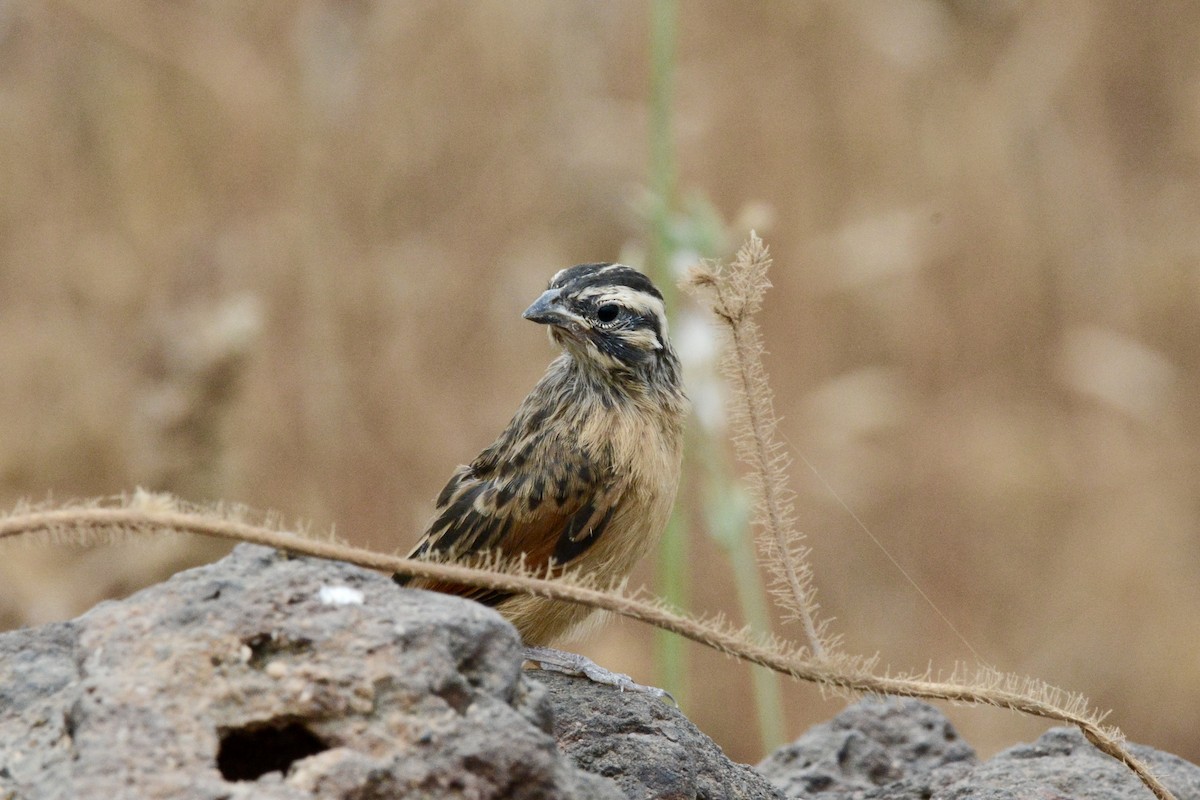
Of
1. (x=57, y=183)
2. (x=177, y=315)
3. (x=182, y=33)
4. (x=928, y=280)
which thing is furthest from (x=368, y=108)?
(x=928, y=280)

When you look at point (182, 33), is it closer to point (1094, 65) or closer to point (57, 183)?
point (57, 183)

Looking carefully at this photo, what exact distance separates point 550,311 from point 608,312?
250 mm

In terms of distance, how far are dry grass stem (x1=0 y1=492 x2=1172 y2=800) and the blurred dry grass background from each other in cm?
607

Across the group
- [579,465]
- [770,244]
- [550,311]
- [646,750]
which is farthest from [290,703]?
[770,244]

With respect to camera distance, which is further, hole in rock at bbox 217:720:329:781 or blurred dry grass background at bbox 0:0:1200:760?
blurred dry grass background at bbox 0:0:1200:760

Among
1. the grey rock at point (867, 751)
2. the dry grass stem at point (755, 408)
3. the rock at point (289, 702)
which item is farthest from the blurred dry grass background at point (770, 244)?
the rock at point (289, 702)

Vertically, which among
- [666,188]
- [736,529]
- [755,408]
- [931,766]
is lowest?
[931,766]

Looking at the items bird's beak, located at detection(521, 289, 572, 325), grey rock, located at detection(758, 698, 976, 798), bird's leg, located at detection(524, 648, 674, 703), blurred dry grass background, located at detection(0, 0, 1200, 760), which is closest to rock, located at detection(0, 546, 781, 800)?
bird's leg, located at detection(524, 648, 674, 703)

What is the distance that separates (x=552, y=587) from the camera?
3324 mm

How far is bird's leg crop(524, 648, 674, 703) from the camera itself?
4.59 metres

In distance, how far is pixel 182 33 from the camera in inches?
431

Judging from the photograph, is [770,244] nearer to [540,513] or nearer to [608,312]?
[608,312]

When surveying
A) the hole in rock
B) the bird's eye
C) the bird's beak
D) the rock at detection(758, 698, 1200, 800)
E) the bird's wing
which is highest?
the bird's eye

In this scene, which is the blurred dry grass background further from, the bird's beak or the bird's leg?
the bird's leg
